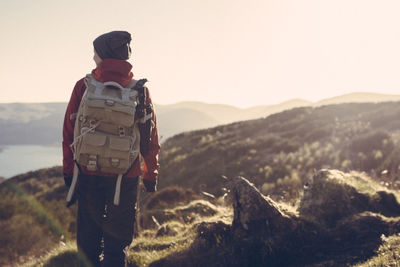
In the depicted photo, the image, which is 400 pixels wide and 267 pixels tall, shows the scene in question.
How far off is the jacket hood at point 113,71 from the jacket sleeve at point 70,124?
0.20 metres

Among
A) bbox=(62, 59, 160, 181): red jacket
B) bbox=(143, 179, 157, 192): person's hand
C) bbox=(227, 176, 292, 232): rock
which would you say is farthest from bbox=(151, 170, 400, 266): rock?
bbox=(62, 59, 160, 181): red jacket

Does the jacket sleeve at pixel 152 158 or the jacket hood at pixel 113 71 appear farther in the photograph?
the jacket sleeve at pixel 152 158

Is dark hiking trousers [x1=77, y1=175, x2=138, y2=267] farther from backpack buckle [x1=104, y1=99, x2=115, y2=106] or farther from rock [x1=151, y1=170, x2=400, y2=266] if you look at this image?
rock [x1=151, y1=170, x2=400, y2=266]

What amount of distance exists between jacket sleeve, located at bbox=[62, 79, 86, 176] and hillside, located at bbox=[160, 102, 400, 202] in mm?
6934

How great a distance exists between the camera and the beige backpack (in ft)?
9.32

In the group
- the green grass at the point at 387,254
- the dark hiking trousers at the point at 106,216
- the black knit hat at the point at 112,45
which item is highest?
the black knit hat at the point at 112,45

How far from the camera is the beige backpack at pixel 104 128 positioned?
2.84 metres

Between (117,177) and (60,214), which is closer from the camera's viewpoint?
(117,177)

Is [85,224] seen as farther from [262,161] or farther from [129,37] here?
[262,161]

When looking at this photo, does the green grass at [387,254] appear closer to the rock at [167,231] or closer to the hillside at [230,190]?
the hillside at [230,190]

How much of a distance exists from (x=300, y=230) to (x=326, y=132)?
1542cm

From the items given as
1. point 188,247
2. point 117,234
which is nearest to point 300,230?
point 188,247

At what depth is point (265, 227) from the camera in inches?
156

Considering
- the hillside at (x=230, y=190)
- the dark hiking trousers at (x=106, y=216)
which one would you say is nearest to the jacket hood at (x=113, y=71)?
the dark hiking trousers at (x=106, y=216)
